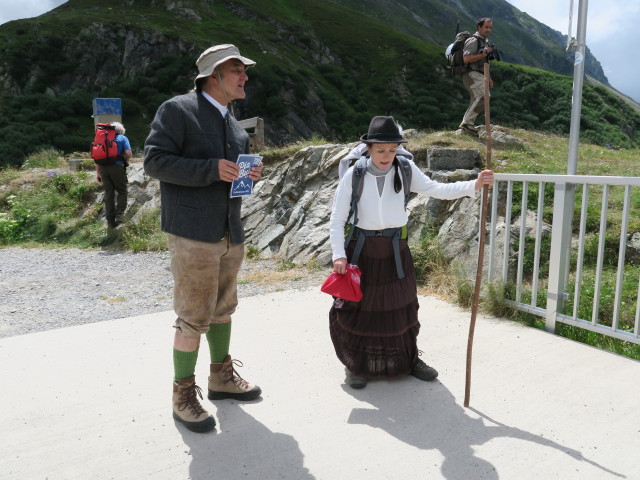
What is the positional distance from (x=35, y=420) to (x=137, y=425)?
0.63 metres

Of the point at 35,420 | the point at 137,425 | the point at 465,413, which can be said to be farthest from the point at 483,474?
the point at 35,420

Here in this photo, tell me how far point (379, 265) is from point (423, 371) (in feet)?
2.60

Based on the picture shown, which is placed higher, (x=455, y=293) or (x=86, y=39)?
(x=86, y=39)

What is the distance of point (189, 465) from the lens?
2641 millimetres

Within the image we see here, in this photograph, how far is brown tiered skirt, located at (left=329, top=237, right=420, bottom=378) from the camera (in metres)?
3.54

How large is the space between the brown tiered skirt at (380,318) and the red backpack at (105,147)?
23.8 feet

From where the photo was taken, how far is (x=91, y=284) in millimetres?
6930

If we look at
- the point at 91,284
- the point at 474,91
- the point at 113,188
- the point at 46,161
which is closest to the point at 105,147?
the point at 113,188

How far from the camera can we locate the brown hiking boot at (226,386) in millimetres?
3324

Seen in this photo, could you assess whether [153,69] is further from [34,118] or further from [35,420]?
[35,420]

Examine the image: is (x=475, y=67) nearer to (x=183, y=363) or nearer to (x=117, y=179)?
(x=117, y=179)

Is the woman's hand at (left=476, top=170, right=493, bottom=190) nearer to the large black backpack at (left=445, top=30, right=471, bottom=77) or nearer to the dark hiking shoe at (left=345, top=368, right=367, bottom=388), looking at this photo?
the dark hiking shoe at (left=345, top=368, right=367, bottom=388)

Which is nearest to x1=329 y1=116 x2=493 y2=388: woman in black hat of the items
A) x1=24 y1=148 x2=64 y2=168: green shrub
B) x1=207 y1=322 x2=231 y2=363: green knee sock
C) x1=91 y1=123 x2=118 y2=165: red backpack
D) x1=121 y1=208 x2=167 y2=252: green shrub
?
x1=207 y1=322 x2=231 y2=363: green knee sock

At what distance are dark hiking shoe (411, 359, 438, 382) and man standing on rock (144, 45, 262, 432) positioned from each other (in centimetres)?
145
